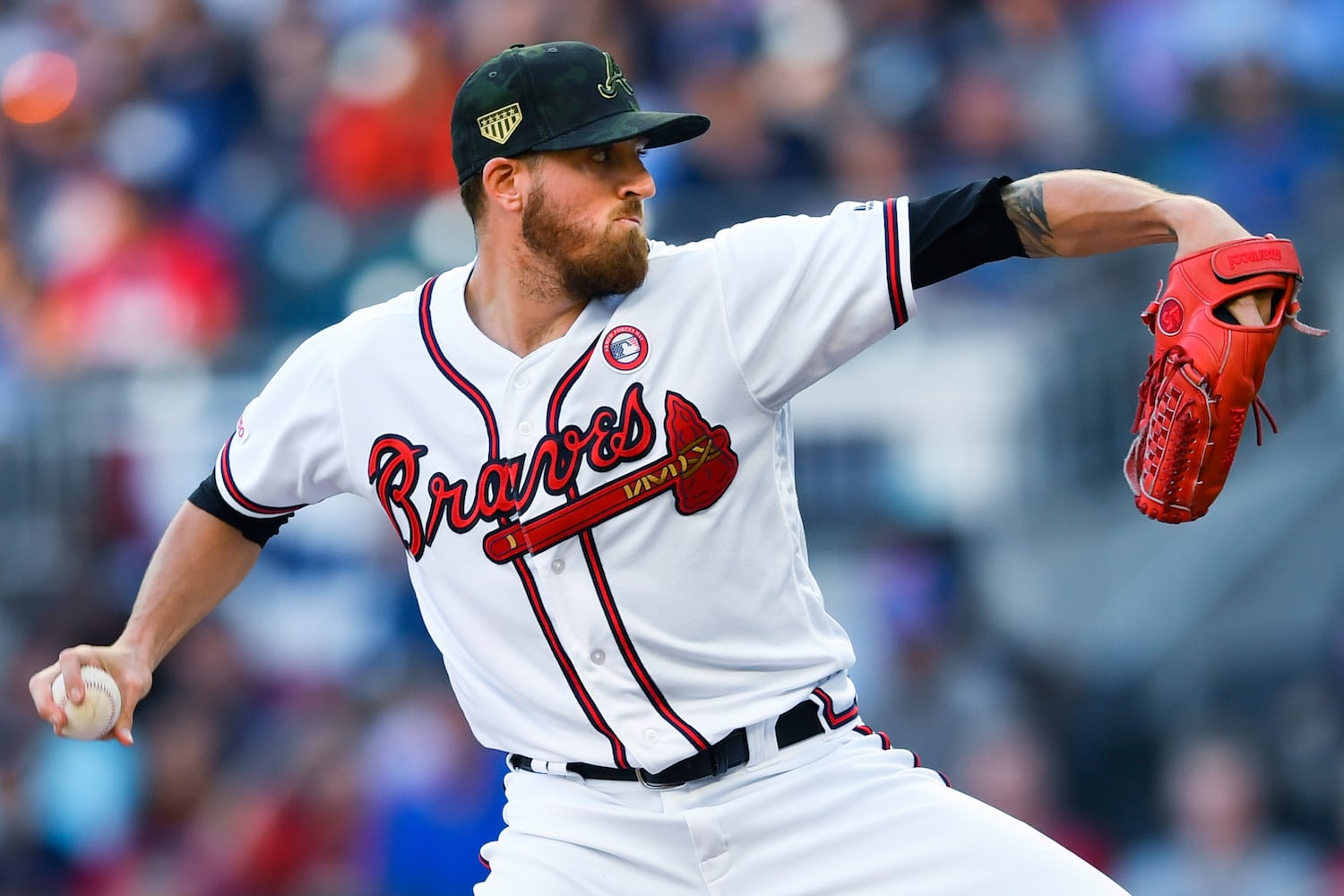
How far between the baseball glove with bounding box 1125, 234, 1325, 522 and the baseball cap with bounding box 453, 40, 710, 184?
948 millimetres

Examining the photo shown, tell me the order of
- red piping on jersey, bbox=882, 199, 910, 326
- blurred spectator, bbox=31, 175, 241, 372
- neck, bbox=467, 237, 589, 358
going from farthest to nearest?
1. blurred spectator, bbox=31, 175, 241, 372
2. neck, bbox=467, 237, 589, 358
3. red piping on jersey, bbox=882, 199, 910, 326

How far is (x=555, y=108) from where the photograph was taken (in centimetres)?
321

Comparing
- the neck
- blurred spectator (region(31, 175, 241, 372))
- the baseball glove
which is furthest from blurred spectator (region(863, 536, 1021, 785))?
the baseball glove

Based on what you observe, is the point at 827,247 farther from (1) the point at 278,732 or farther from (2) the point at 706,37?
(2) the point at 706,37

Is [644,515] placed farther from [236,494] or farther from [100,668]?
[100,668]

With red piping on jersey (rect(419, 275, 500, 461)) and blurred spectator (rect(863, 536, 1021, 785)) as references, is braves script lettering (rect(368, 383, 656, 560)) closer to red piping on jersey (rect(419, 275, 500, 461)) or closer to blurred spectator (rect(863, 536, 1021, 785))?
red piping on jersey (rect(419, 275, 500, 461))

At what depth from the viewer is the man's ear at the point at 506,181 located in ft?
10.8

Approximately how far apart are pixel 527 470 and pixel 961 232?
0.87 metres

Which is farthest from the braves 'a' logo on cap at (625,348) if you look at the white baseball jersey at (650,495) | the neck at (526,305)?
the neck at (526,305)

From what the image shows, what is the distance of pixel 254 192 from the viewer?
757 centimetres

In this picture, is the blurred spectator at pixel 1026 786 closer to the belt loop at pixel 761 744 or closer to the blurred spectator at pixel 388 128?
the belt loop at pixel 761 744

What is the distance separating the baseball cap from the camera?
3189 millimetres

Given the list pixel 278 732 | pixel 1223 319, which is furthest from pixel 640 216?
pixel 278 732

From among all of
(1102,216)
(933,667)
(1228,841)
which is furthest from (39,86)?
(1102,216)
